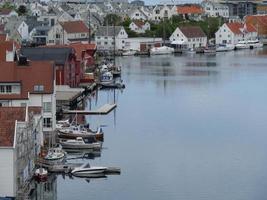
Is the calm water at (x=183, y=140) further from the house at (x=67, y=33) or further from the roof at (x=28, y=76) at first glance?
the house at (x=67, y=33)

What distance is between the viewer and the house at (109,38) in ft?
89.2

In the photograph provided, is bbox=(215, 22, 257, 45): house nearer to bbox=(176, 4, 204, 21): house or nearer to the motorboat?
the motorboat

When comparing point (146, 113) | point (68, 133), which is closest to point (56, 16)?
point (146, 113)

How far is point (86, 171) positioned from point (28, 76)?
2.23 meters

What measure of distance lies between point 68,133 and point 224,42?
2098 centimetres

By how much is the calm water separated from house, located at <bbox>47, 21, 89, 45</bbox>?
6.19 m

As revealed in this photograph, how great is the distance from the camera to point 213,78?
1952 cm

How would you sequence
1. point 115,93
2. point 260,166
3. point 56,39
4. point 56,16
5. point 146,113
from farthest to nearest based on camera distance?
point 56,16 → point 56,39 → point 115,93 → point 146,113 → point 260,166

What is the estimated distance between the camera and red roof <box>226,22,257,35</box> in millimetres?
31138

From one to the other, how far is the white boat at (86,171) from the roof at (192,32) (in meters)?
20.8

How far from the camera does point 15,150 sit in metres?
7.50

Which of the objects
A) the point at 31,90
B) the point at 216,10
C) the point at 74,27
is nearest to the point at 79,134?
the point at 31,90

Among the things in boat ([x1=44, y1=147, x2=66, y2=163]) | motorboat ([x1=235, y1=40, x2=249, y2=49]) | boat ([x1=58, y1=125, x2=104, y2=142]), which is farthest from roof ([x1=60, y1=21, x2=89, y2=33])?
boat ([x1=44, y1=147, x2=66, y2=163])

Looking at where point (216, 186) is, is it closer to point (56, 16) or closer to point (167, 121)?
point (167, 121)
